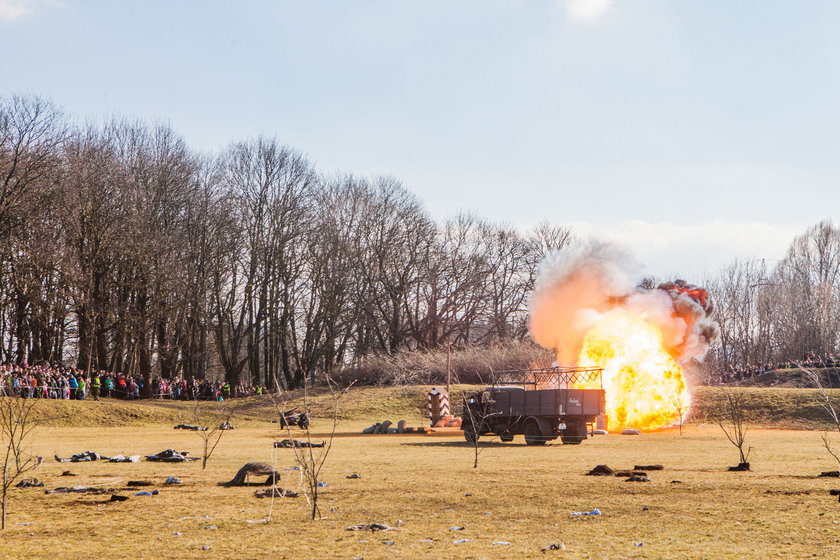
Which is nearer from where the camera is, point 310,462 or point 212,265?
point 310,462

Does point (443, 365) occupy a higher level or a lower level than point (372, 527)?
higher

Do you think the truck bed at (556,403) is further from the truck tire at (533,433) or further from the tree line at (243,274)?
the tree line at (243,274)

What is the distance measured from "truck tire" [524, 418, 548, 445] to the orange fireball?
35.5ft

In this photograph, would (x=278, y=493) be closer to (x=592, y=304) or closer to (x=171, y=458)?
(x=171, y=458)

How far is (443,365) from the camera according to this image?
66188 mm

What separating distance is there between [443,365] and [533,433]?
33.3 metres

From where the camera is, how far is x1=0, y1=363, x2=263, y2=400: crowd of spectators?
43.3m

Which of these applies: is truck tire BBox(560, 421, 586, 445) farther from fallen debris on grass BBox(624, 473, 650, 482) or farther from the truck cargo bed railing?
fallen debris on grass BBox(624, 473, 650, 482)

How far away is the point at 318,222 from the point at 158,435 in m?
37.1

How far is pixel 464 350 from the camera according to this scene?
72812mm

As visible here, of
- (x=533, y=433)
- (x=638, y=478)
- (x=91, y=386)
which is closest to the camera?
(x=638, y=478)

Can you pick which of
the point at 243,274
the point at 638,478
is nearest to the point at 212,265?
the point at 243,274

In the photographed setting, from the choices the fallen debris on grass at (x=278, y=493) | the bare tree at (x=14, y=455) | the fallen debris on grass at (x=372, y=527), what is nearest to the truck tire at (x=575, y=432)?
the bare tree at (x=14, y=455)

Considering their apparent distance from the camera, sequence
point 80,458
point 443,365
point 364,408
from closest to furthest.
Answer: point 80,458
point 364,408
point 443,365
